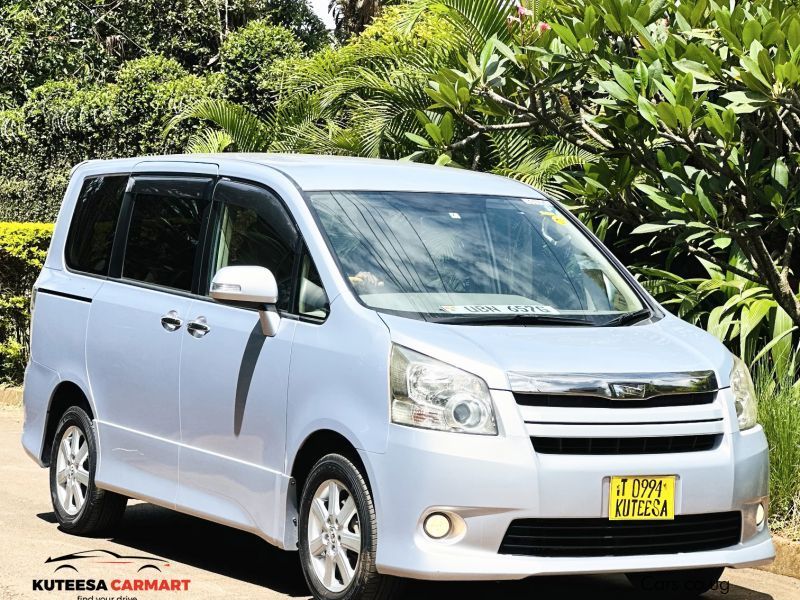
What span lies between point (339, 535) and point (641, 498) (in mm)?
1272

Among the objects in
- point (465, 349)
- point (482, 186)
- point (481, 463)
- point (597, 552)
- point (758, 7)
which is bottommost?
point (597, 552)

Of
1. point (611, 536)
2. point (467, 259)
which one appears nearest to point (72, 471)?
point (467, 259)

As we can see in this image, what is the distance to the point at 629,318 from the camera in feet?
22.2

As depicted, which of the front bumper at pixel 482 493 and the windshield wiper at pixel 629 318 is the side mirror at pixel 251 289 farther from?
the windshield wiper at pixel 629 318

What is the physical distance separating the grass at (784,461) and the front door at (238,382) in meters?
3.02

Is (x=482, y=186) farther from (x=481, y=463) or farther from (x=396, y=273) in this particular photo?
(x=481, y=463)

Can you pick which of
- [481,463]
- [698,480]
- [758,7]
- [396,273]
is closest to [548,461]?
[481,463]

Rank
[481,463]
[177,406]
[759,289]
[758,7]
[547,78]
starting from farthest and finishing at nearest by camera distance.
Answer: [759,289] < [547,78] < [758,7] < [177,406] < [481,463]

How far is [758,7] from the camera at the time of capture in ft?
28.9

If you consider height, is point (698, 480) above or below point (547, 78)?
below

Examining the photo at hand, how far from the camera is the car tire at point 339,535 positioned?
5898 mm

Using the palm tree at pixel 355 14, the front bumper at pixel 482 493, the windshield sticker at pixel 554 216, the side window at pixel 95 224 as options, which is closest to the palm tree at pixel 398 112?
the side window at pixel 95 224

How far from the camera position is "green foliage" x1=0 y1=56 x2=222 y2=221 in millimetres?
23391

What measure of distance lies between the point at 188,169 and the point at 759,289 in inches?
190
